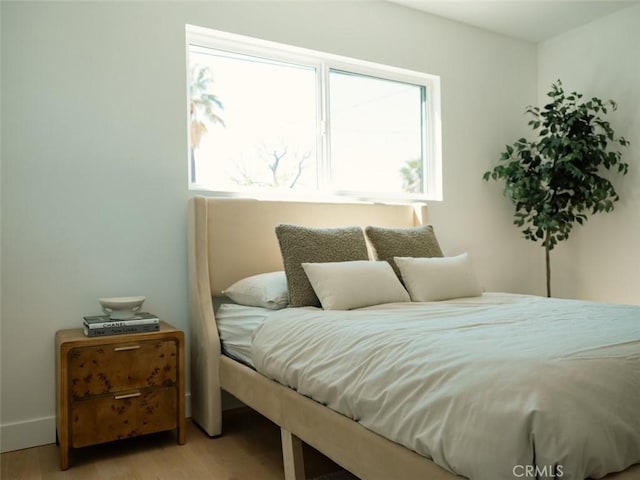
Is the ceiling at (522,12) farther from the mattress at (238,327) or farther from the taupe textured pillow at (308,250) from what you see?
the mattress at (238,327)

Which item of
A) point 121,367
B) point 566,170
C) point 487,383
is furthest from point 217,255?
point 566,170

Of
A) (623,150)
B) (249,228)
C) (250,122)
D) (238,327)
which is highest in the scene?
(250,122)

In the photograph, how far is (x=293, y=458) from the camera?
77.4 inches

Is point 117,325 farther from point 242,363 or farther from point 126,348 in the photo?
point 242,363

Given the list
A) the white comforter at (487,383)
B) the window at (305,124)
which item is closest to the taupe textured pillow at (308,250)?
the white comforter at (487,383)

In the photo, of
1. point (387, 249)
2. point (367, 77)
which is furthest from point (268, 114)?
point (387, 249)

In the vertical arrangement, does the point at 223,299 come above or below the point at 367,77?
below

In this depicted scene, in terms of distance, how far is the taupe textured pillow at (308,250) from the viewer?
8.34ft

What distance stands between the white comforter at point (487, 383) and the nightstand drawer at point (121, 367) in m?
0.59

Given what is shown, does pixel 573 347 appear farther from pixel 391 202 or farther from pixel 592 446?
pixel 391 202

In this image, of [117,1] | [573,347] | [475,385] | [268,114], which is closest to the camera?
[475,385]

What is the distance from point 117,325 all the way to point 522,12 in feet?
11.3

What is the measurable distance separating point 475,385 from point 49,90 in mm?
2347

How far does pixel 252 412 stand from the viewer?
9.62 feet
